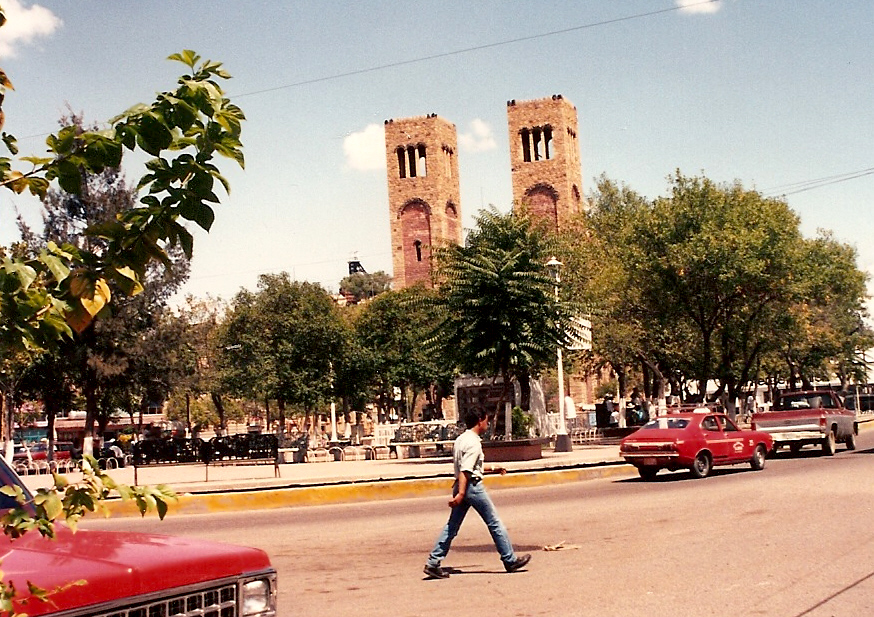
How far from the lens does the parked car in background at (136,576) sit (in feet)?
11.6

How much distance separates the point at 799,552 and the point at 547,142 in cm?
10472

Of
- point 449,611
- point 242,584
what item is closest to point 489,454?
point 449,611

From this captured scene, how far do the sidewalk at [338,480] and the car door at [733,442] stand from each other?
2.74 meters

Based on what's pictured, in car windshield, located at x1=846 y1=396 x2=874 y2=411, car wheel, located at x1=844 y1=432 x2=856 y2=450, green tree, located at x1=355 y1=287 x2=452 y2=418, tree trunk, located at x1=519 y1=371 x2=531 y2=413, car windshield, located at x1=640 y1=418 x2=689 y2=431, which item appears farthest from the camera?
car windshield, located at x1=846 y1=396 x2=874 y2=411

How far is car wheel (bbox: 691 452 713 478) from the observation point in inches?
901

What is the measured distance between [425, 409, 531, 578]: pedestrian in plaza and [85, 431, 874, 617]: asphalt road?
180 millimetres

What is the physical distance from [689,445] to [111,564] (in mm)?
20122

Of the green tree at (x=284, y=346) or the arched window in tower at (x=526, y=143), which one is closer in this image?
the green tree at (x=284, y=346)

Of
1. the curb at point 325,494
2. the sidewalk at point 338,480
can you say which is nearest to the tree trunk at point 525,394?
the sidewalk at point 338,480

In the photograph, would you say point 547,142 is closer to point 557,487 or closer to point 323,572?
point 557,487

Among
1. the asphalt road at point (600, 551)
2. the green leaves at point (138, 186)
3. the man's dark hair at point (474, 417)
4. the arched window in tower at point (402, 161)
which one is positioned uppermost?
the arched window in tower at point (402, 161)

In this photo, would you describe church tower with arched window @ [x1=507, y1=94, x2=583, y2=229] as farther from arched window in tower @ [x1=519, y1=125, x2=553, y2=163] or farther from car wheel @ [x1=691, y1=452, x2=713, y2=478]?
car wheel @ [x1=691, y1=452, x2=713, y2=478]

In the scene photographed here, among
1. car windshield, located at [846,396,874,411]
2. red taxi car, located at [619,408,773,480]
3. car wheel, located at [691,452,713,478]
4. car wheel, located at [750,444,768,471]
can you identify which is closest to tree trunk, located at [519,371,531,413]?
car wheel, located at [750,444,768,471]

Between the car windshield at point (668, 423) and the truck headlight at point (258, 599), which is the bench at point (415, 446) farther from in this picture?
the truck headlight at point (258, 599)
